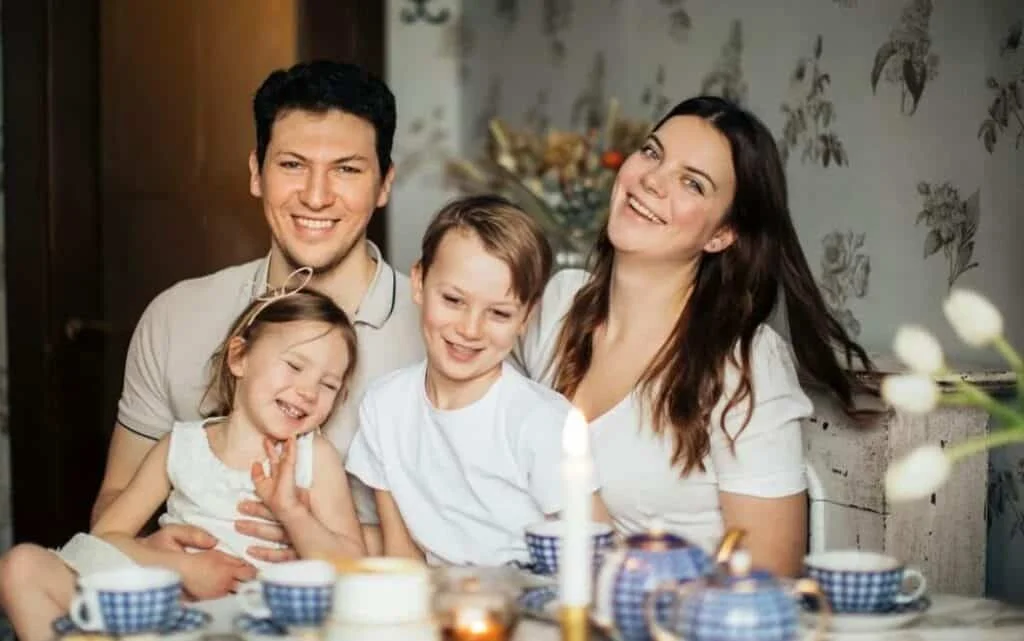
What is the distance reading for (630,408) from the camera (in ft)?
7.54

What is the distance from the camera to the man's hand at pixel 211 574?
2266 millimetres

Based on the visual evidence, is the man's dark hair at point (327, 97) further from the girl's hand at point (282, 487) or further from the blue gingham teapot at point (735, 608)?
the blue gingham teapot at point (735, 608)

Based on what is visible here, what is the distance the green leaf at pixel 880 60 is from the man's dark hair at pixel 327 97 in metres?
0.83

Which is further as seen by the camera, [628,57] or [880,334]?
[628,57]

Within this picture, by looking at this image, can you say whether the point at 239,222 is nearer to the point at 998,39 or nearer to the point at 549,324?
the point at 549,324

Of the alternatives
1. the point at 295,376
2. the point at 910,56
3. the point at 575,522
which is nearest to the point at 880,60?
the point at 910,56

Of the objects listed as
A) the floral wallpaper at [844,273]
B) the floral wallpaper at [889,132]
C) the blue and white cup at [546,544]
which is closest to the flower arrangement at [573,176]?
the floral wallpaper at [889,132]

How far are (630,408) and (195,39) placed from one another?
1832 millimetres

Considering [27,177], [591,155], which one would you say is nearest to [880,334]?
[591,155]

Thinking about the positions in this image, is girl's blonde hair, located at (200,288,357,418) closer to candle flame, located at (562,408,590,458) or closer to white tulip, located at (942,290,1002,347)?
candle flame, located at (562,408,590,458)

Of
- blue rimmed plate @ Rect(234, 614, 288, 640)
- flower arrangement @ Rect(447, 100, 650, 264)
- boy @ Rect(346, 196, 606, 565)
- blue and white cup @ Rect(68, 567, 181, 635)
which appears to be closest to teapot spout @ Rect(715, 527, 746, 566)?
blue rimmed plate @ Rect(234, 614, 288, 640)

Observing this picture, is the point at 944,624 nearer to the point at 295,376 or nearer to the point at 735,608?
the point at 735,608

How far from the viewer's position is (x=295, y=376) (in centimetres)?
234

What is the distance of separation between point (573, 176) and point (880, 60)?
1105 millimetres
